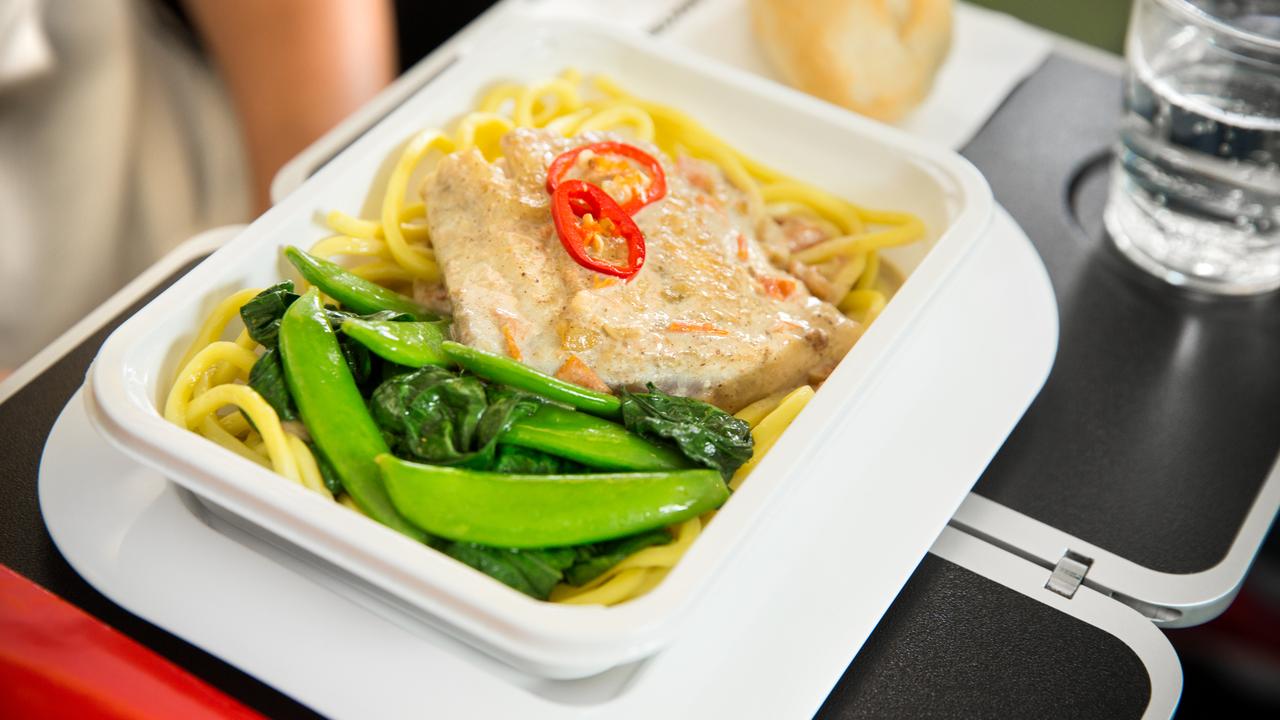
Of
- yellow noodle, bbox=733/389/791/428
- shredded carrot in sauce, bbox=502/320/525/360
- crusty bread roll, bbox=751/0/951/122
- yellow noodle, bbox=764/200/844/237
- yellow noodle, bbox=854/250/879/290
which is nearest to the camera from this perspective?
shredded carrot in sauce, bbox=502/320/525/360

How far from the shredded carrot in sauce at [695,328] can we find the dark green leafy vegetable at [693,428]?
155mm

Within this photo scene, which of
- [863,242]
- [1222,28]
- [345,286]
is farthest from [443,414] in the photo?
[1222,28]

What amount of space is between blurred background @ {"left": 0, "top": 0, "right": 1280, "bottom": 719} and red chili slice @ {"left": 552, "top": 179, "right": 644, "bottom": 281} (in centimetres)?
162

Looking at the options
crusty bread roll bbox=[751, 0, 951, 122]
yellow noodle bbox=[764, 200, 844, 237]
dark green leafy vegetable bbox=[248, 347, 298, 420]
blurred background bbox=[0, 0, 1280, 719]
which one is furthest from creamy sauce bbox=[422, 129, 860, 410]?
blurred background bbox=[0, 0, 1280, 719]

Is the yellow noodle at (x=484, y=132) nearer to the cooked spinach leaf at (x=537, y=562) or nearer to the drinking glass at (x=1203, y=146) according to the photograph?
the cooked spinach leaf at (x=537, y=562)

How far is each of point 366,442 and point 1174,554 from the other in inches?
58.4

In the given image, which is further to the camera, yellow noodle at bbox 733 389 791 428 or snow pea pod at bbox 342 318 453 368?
yellow noodle at bbox 733 389 791 428

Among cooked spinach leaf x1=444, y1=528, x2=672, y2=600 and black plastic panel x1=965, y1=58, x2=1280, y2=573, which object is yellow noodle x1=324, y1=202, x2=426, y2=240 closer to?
cooked spinach leaf x1=444, y1=528, x2=672, y2=600

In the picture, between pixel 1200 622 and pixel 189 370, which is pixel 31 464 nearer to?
pixel 189 370

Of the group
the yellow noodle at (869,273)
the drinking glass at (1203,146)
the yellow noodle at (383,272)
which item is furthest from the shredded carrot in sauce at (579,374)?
the drinking glass at (1203,146)

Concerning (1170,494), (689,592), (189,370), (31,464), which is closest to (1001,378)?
(1170,494)

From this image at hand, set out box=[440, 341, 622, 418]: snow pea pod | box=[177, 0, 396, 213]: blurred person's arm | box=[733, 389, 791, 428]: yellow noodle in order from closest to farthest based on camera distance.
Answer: box=[440, 341, 622, 418]: snow pea pod → box=[733, 389, 791, 428]: yellow noodle → box=[177, 0, 396, 213]: blurred person's arm

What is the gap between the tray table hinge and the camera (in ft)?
6.62

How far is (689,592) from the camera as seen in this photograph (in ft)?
4.89
